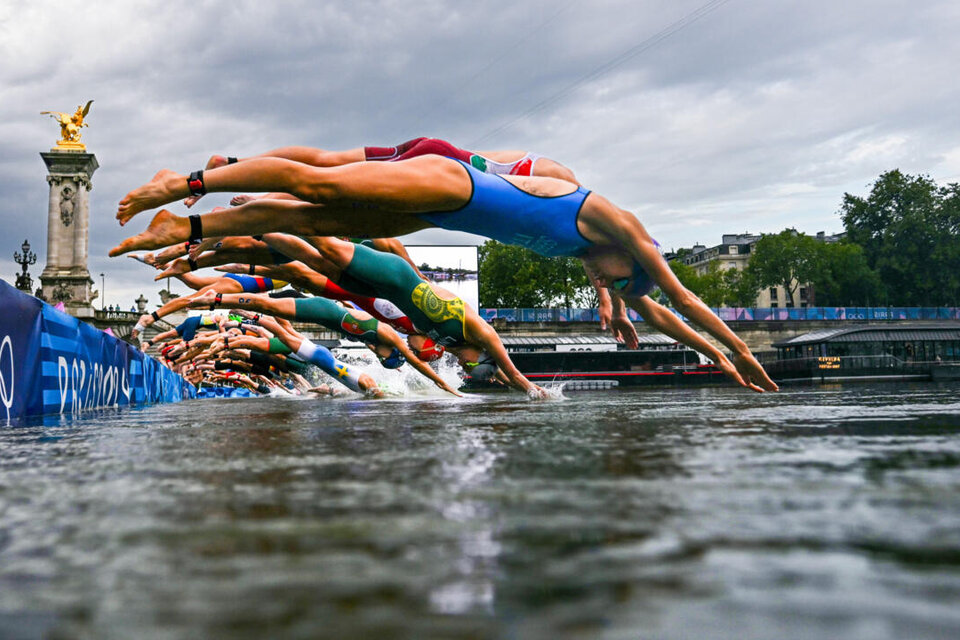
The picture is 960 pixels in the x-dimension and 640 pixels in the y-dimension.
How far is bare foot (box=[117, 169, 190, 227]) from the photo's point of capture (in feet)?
12.5

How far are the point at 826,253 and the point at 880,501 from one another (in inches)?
2731

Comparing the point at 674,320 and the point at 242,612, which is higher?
the point at 674,320

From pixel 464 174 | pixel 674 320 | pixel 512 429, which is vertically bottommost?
pixel 512 429

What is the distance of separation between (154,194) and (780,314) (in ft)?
196

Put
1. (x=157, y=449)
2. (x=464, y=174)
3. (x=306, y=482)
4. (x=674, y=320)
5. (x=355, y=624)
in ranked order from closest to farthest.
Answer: (x=355, y=624) < (x=306, y=482) < (x=157, y=449) < (x=464, y=174) < (x=674, y=320)

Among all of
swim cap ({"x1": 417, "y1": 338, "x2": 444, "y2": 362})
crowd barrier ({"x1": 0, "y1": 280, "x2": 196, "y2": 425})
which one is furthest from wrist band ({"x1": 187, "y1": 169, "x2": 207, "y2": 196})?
swim cap ({"x1": 417, "y1": 338, "x2": 444, "y2": 362})

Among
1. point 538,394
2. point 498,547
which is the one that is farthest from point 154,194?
point 538,394

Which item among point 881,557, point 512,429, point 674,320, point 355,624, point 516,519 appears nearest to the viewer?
point 355,624

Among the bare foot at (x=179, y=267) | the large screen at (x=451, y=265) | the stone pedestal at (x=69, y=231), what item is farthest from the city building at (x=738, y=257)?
the bare foot at (x=179, y=267)

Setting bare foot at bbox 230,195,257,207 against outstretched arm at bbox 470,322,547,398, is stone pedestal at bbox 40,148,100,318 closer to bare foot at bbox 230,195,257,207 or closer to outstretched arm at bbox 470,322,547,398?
outstretched arm at bbox 470,322,547,398

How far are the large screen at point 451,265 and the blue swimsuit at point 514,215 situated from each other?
40386 mm

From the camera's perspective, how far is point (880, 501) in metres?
1.04

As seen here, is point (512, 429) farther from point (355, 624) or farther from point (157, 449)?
point (355, 624)

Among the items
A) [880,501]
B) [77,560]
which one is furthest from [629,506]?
[77,560]
